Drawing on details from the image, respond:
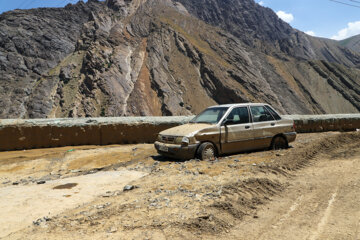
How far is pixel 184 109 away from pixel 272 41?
7060 centimetres

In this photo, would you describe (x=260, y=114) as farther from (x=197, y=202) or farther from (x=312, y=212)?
(x=197, y=202)

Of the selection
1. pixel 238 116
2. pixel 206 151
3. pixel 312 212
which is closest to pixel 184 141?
pixel 206 151

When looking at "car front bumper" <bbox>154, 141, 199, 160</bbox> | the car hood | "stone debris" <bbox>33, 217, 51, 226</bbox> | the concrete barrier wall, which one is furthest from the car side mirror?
the concrete barrier wall

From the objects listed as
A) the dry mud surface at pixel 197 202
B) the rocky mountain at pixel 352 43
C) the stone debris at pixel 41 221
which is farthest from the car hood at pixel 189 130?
the rocky mountain at pixel 352 43

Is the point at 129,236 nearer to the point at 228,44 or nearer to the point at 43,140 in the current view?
the point at 43,140

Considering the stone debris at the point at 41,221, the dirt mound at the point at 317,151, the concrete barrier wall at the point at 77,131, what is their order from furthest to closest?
the concrete barrier wall at the point at 77,131
the dirt mound at the point at 317,151
the stone debris at the point at 41,221

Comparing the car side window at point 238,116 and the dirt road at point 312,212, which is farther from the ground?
the car side window at point 238,116

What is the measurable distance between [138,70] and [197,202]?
42.2m

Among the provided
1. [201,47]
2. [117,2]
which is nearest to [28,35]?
[117,2]

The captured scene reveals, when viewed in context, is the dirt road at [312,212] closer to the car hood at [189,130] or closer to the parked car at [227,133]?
the parked car at [227,133]

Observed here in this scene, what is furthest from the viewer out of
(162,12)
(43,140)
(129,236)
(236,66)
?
(162,12)

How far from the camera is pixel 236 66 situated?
50312 mm

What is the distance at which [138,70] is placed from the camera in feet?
145

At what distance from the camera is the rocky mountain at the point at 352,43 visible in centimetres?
14906
